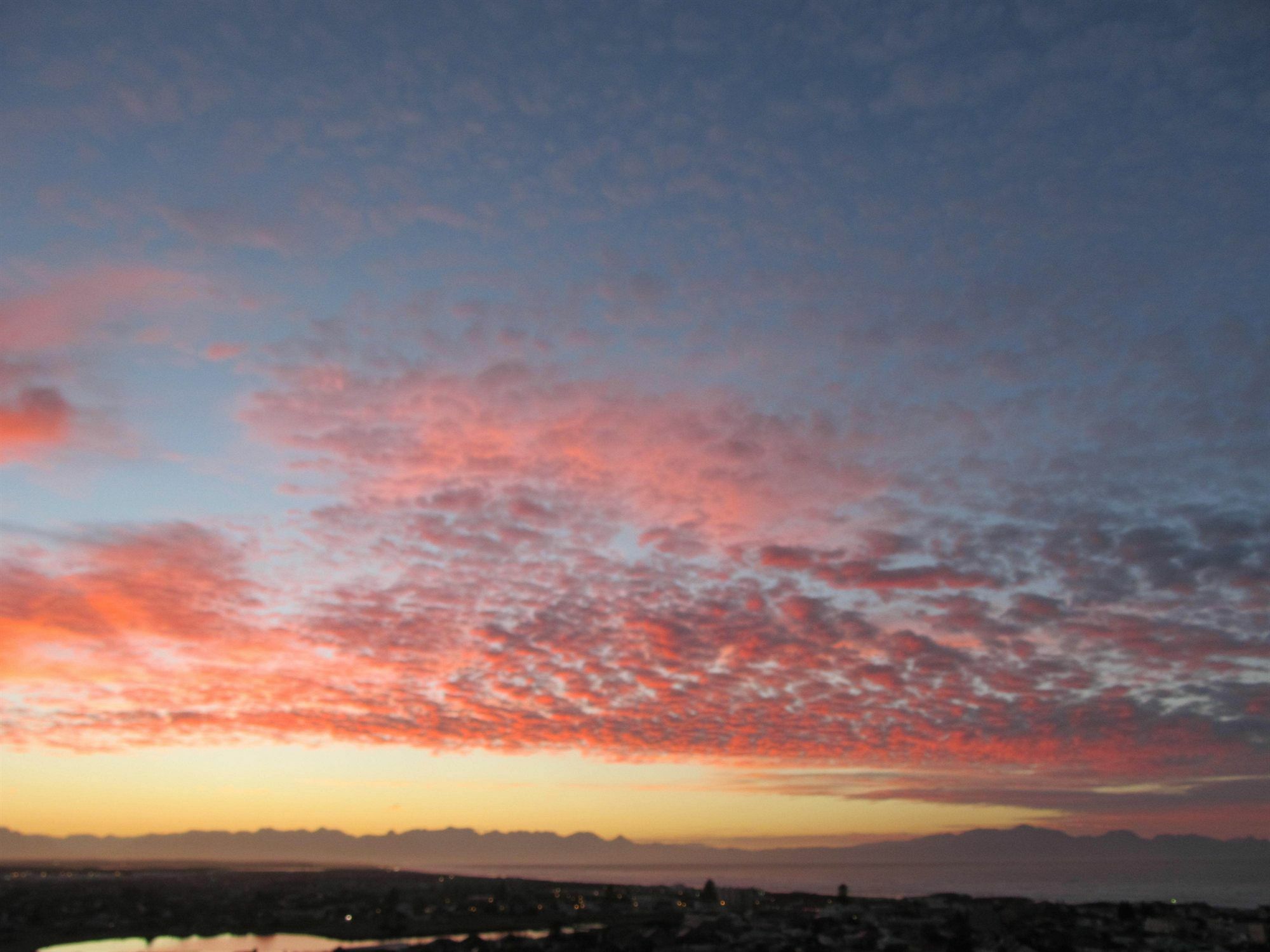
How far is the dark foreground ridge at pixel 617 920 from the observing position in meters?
57.1

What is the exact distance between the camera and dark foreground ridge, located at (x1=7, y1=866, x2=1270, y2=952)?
57.1 metres

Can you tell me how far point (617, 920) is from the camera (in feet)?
282

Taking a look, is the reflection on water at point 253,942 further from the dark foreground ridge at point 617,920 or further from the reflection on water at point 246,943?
the dark foreground ridge at point 617,920

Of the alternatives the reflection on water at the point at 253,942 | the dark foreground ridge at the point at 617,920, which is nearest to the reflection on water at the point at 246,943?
the reflection on water at the point at 253,942

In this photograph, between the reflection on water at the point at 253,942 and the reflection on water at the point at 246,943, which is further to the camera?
the reflection on water at the point at 246,943

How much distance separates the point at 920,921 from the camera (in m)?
70.7

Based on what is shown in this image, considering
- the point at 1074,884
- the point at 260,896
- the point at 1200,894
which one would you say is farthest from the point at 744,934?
the point at 1074,884

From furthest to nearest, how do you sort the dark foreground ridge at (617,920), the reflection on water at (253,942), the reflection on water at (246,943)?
the reflection on water at (246,943) → the reflection on water at (253,942) → the dark foreground ridge at (617,920)

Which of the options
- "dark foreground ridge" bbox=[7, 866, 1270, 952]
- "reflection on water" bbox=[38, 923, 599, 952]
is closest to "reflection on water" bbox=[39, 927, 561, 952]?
"reflection on water" bbox=[38, 923, 599, 952]

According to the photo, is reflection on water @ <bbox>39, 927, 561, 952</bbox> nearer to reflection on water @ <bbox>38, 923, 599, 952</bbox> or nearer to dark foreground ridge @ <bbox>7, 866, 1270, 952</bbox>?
reflection on water @ <bbox>38, 923, 599, 952</bbox>

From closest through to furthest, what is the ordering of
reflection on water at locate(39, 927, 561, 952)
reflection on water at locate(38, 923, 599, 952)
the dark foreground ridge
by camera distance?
the dark foreground ridge → reflection on water at locate(38, 923, 599, 952) → reflection on water at locate(39, 927, 561, 952)

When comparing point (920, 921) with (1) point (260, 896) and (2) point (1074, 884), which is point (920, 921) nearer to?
(1) point (260, 896)

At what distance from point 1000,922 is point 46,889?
422ft

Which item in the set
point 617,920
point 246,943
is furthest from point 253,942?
point 617,920
